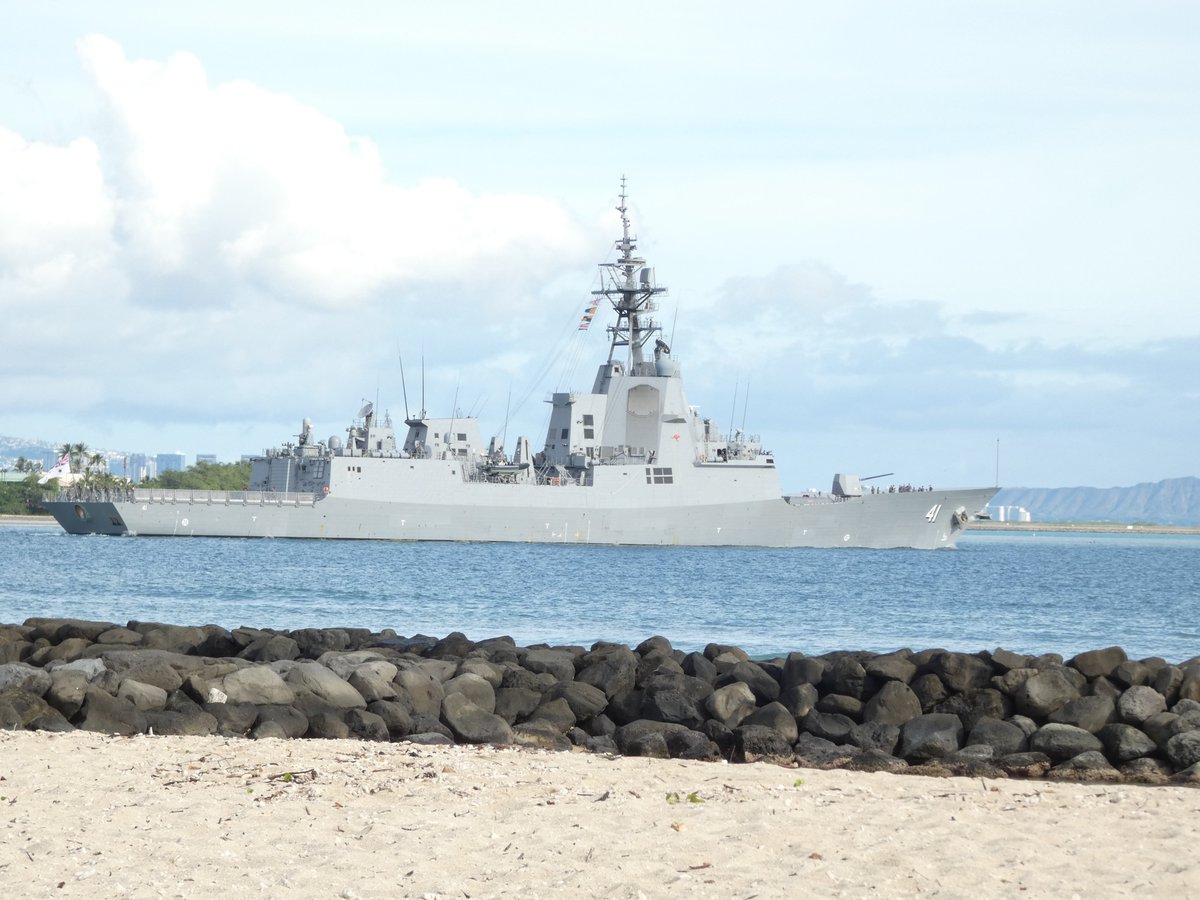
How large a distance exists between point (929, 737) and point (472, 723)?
2473mm

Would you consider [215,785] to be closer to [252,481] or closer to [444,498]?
[444,498]

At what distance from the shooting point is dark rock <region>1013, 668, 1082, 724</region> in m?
7.79

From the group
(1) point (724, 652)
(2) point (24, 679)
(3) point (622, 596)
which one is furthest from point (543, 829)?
(3) point (622, 596)

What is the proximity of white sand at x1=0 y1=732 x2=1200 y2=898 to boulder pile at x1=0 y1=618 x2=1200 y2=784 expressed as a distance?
1.76ft

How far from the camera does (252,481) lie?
1795 inches

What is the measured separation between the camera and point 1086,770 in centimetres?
701

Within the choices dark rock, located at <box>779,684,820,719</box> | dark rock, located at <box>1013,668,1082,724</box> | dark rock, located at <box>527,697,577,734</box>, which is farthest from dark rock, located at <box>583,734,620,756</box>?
dark rock, located at <box>1013,668,1082,724</box>

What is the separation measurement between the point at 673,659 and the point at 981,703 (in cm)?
213

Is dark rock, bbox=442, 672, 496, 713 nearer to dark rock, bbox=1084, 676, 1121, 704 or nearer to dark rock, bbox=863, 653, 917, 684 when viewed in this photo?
dark rock, bbox=863, 653, 917, 684

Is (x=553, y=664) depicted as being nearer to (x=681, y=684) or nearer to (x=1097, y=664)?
(x=681, y=684)

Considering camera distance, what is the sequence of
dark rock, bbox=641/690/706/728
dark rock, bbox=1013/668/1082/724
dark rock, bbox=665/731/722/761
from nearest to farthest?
dark rock, bbox=665/731/722/761
dark rock, bbox=1013/668/1082/724
dark rock, bbox=641/690/706/728

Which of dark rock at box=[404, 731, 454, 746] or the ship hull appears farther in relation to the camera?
the ship hull

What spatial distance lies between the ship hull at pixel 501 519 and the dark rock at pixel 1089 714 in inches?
1319

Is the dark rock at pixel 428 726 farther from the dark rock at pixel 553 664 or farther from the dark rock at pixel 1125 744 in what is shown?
the dark rock at pixel 1125 744
